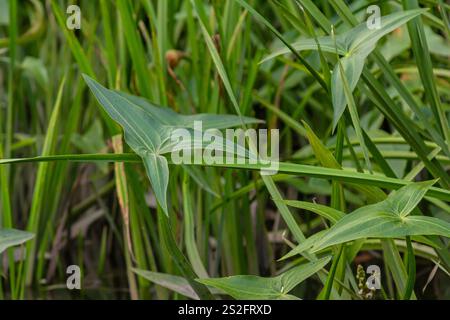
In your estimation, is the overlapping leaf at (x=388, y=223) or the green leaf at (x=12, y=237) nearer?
the overlapping leaf at (x=388, y=223)

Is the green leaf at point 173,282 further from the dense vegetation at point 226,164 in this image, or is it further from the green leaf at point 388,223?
the green leaf at point 388,223

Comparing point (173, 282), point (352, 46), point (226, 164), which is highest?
point (352, 46)

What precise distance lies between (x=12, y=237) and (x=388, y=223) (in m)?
0.37

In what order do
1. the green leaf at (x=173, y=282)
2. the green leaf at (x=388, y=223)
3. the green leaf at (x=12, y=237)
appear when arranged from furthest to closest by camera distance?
the green leaf at (x=173, y=282)
the green leaf at (x=12, y=237)
the green leaf at (x=388, y=223)

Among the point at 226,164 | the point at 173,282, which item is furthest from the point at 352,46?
the point at 173,282

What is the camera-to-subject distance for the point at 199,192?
1.12 meters

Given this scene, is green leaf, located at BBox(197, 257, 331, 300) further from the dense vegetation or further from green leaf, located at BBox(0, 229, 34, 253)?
green leaf, located at BBox(0, 229, 34, 253)

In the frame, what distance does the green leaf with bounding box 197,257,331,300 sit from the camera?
0.71 meters

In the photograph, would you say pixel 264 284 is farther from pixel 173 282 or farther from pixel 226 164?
pixel 173 282

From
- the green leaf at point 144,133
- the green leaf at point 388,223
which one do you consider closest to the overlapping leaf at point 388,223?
the green leaf at point 388,223

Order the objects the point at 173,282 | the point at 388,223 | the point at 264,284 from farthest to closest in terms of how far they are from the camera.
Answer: the point at 173,282
the point at 264,284
the point at 388,223

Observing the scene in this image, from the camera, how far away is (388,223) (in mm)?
628

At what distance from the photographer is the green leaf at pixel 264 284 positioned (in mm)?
708

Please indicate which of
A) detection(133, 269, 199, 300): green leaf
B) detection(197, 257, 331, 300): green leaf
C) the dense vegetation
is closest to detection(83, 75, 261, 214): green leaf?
the dense vegetation
